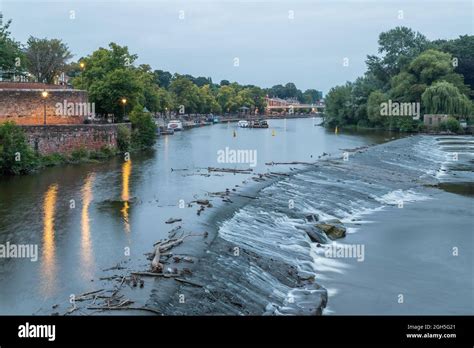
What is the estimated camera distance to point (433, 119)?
326ft

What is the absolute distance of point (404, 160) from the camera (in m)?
55.9

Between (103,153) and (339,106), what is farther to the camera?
(339,106)

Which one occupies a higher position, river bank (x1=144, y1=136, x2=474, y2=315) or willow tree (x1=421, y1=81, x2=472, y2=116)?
willow tree (x1=421, y1=81, x2=472, y2=116)

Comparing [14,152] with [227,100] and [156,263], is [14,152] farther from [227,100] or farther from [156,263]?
[227,100]

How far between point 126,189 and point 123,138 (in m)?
21.8

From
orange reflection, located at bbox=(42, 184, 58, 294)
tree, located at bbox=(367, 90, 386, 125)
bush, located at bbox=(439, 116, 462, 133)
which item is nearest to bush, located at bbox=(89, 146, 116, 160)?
orange reflection, located at bbox=(42, 184, 58, 294)

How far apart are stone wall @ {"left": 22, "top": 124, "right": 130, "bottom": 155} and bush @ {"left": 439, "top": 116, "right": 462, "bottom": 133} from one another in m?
61.4

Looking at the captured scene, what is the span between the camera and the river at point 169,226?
718 inches

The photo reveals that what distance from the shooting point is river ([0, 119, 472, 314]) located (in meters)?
18.2

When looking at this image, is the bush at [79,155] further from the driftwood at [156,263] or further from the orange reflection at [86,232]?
the driftwood at [156,263]

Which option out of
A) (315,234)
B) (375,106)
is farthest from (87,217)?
(375,106)

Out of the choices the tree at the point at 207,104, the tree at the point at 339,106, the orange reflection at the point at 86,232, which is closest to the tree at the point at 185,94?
the tree at the point at 207,104
